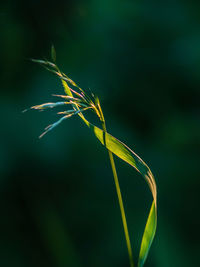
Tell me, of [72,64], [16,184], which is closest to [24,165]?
[16,184]

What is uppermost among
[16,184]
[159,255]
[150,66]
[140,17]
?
[140,17]

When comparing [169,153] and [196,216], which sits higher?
[169,153]

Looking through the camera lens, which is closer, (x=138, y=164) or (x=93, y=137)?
(x=138, y=164)

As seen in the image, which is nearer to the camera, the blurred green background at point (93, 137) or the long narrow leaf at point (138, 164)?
the long narrow leaf at point (138, 164)

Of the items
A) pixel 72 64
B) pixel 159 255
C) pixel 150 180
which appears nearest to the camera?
pixel 150 180

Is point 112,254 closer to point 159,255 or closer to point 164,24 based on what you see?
point 159,255

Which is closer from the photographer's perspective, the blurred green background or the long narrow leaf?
the long narrow leaf

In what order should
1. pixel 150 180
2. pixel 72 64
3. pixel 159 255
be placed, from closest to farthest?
pixel 150 180 < pixel 159 255 < pixel 72 64

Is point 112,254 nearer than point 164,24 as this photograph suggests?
Yes
